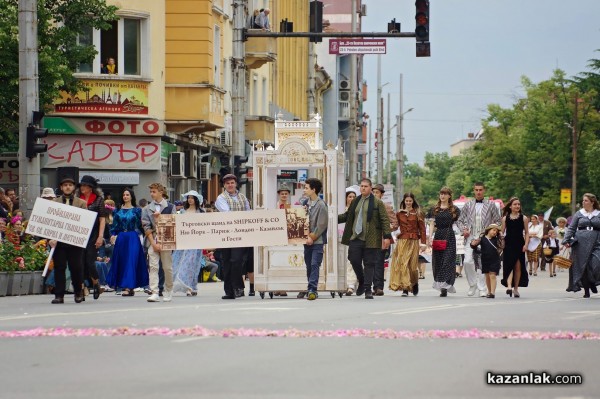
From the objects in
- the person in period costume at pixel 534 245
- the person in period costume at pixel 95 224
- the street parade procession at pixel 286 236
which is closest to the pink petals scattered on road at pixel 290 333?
the street parade procession at pixel 286 236

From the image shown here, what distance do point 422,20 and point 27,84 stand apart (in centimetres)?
829

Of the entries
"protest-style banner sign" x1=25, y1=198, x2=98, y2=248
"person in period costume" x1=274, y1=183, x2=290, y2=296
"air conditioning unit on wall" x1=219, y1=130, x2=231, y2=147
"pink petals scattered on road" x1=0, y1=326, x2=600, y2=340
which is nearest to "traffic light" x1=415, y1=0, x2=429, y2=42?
"person in period costume" x1=274, y1=183, x2=290, y2=296

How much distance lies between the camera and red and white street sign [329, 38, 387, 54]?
125ft

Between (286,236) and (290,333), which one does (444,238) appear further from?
(290,333)

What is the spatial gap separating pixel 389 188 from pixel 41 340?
50.2m

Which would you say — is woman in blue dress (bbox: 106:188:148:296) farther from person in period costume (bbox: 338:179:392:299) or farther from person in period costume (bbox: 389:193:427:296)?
person in period costume (bbox: 389:193:427:296)

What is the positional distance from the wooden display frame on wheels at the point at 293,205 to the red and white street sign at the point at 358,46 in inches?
480

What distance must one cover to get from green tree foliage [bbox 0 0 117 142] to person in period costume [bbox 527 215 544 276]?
14.0 metres

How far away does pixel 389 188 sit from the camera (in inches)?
2557

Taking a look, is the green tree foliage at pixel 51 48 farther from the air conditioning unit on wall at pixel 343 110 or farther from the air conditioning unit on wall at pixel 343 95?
the air conditioning unit on wall at pixel 343 95

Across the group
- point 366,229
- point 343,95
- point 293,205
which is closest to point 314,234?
point 293,205

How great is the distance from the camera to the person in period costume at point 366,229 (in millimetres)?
25312

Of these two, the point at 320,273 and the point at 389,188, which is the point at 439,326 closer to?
the point at 320,273

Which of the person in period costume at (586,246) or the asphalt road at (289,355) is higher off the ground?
the person in period costume at (586,246)
